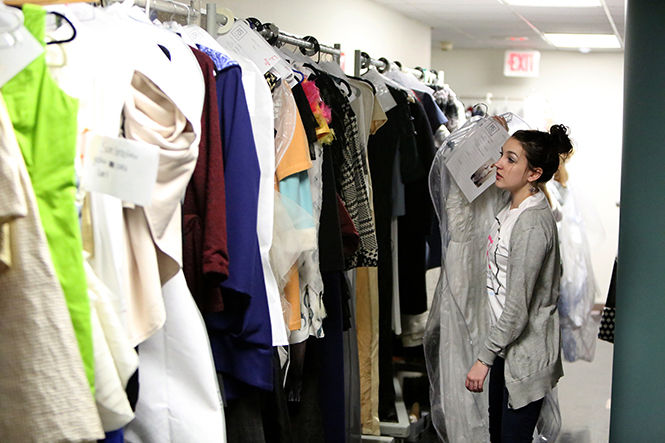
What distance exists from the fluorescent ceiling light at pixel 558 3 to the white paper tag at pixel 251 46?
3.97 metres

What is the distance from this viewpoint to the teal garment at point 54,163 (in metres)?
1.60

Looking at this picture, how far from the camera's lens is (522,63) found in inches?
385

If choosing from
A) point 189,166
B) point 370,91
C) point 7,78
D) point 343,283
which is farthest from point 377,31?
point 7,78

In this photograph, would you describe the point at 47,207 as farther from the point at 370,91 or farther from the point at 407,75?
the point at 407,75

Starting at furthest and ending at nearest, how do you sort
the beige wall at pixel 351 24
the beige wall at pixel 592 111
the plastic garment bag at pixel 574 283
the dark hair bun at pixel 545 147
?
the beige wall at pixel 592 111 < the plastic garment bag at pixel 574 283 < the beige wall at pixel 351 24 < the dark hair bun at pixel 545 147

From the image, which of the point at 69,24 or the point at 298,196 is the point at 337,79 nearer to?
the point at 298,196

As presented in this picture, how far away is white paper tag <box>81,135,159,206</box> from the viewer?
171 centimetres

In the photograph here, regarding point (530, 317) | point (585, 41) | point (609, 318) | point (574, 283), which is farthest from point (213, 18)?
point (585, 41)

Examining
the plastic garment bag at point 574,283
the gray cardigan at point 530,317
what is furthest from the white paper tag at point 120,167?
the plastic garment bag at point 574,283

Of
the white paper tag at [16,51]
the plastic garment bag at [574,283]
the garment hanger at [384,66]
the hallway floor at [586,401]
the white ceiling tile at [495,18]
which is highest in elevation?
the white ceiling tile at [495,18]

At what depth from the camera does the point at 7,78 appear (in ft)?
5.21

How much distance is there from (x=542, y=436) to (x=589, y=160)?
654 cm

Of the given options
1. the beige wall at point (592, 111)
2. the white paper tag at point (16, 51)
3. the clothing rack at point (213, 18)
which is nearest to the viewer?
the white paper tag at point (16, 51)

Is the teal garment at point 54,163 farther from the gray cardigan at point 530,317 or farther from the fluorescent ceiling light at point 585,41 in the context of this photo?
the fluorescent ceiling light at point 585,41
